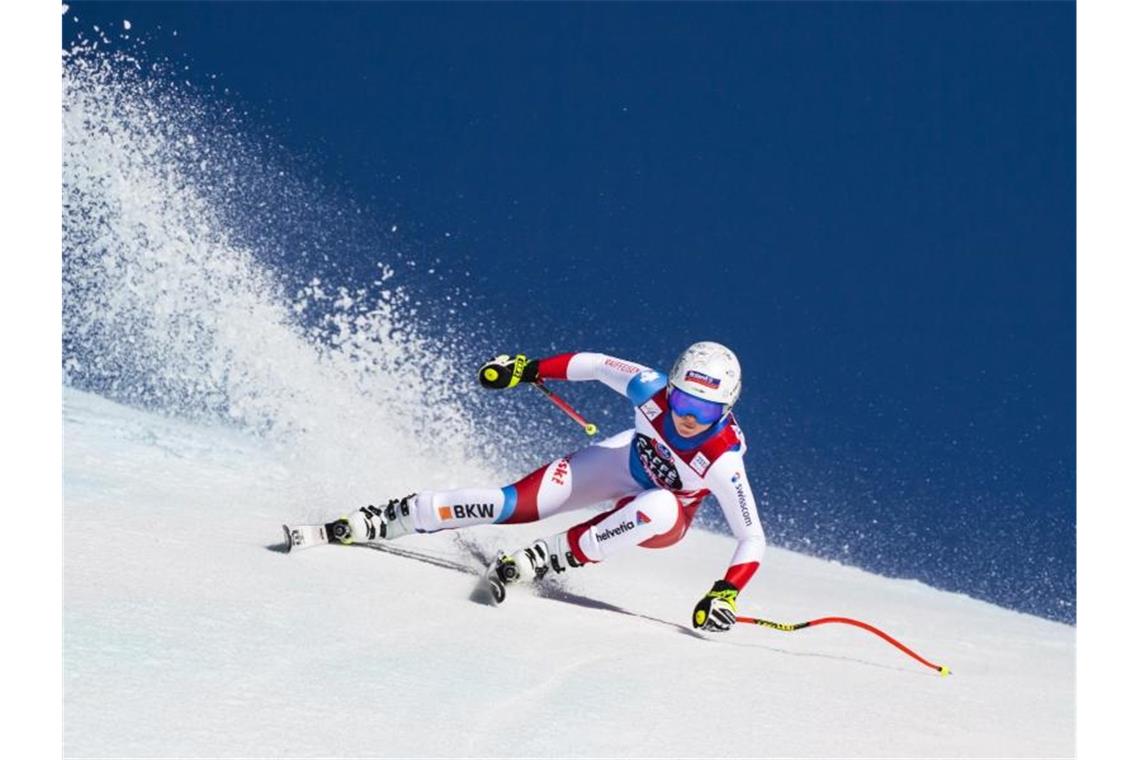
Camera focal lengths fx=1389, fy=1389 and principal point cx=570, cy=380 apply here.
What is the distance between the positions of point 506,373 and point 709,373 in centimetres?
102

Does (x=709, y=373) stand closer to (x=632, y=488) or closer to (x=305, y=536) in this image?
(x=632, y=488)

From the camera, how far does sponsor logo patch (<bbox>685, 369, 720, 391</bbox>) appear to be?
5312 millimetres

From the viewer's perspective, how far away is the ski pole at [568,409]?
569cm

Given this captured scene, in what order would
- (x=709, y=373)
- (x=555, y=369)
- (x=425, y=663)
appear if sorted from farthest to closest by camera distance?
(x=555, y=369) → (x=709, y=373) → (x=425, y=663)

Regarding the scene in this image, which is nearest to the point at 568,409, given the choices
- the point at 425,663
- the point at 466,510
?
the point at 466,510

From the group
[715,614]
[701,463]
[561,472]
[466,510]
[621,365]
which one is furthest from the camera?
[621,365]

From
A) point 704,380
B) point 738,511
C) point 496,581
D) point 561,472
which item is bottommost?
point 496,581

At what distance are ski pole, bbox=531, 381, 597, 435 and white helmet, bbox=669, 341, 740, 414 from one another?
0.45 meters

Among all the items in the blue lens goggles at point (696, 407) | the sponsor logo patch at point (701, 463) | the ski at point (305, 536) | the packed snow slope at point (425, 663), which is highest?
the blue lens goggles at point (696, 407)

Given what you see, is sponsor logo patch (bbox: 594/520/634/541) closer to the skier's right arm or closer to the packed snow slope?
the packed snow slope

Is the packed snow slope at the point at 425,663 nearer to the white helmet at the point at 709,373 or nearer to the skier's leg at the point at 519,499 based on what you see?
the skier's leg at the point at 519,499

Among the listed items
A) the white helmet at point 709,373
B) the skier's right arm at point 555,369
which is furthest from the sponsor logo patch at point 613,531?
the skier's right arm at point 555,369

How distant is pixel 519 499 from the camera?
18.3 ft

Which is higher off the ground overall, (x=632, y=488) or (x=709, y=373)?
(x=709, y=373)
